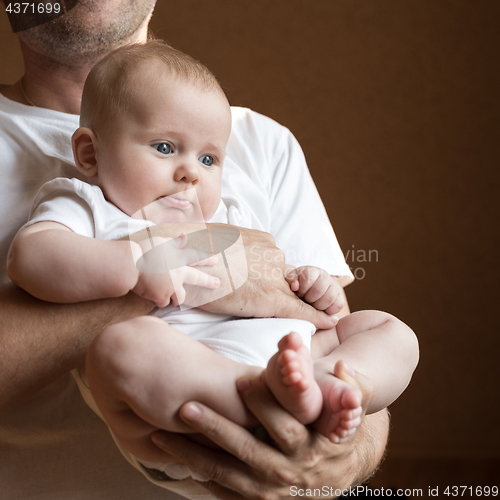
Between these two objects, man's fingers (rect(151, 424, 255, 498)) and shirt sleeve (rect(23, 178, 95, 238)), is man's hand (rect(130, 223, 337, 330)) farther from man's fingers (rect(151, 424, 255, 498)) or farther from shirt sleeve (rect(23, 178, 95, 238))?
man's fingers (rect(151, 424, 255, 498))

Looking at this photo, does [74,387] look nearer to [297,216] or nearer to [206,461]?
[206,461]

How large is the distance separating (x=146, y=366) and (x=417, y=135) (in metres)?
2.22

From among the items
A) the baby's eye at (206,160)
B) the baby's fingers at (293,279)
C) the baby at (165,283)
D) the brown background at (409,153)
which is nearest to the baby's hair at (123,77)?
the baby at (165,283)

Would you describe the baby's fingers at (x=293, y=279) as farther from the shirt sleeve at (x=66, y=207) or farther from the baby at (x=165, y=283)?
the shirt sleeve at (x=66, y=207)

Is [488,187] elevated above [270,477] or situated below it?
below

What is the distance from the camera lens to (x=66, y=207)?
0.72 m

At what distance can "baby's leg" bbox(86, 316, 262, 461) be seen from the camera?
577 mm

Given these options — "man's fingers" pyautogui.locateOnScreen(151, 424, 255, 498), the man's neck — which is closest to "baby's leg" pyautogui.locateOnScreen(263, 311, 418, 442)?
"man's fingers" pyautogui.locateOnScreen(151, 424, 255, 498)

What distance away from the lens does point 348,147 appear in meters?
2.53

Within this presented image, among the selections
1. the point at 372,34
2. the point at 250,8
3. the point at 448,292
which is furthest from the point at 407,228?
the point at 250,8

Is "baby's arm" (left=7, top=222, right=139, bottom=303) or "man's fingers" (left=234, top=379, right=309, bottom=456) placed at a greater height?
"baby's arm" (left=7, top=222, right=139, bottom=303)

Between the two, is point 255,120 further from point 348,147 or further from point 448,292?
point 448,292

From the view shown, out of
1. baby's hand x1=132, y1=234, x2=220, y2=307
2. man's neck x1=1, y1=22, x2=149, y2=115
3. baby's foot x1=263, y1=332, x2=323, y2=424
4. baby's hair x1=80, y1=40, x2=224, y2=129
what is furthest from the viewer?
man's neck x1=1, y1=22, x2=149, y2=115

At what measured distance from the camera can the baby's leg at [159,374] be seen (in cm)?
58
